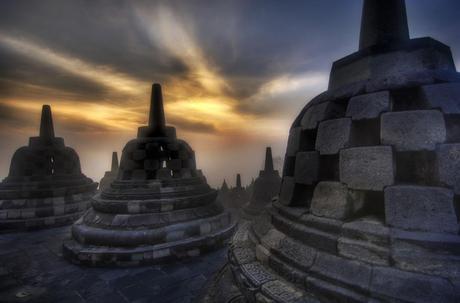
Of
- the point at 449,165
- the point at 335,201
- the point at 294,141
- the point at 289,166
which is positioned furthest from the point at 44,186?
the point at 449,165

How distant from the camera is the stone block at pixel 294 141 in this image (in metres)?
3.91

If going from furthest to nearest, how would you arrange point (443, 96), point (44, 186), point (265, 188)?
point (265, 188) < point (44, 186) < point (443, 96)

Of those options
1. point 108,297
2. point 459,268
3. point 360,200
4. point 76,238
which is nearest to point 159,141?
point 76,238

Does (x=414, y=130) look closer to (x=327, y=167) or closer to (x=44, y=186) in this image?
(x=327, y=167)

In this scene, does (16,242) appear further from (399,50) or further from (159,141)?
(399,50)

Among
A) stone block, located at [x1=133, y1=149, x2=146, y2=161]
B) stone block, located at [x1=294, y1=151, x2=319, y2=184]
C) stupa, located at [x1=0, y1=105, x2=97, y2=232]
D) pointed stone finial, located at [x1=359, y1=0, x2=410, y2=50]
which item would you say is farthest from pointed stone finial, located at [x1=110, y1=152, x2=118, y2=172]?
pointed stone finial, located at [x1=359, y1=0, x2=410, y2=50]

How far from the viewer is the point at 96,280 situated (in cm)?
554

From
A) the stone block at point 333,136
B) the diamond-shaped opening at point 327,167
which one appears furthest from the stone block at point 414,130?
the diamond-shaped opening at point 327,167

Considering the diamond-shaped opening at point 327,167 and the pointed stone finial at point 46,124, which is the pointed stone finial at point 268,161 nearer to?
the diamond-shaped opening at point 327,167

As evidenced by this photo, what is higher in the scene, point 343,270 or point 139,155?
point 139,155

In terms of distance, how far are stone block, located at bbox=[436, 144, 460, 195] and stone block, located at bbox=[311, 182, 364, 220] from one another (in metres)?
0.81

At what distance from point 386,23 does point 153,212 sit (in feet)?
22.1

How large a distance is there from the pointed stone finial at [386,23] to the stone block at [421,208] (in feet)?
7.23

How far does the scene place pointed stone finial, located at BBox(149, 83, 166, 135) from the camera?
28.5ft
